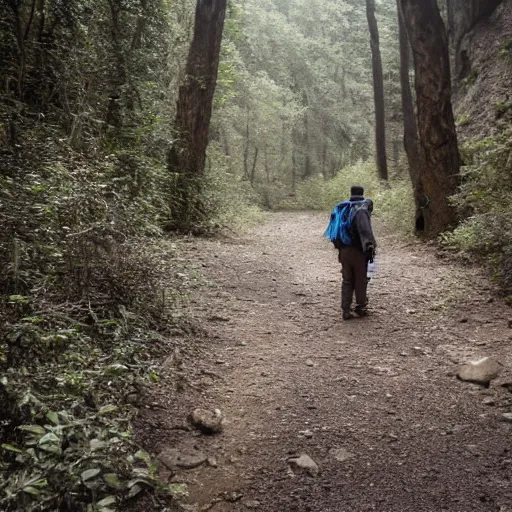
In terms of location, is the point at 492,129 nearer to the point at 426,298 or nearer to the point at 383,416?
the point at 426,298

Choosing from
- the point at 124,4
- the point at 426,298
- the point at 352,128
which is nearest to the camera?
the point at 426,298

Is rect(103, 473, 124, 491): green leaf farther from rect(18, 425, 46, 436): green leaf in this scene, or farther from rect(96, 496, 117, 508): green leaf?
rect(18, 425, 46, 436): green leaf

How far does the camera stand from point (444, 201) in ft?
34.3

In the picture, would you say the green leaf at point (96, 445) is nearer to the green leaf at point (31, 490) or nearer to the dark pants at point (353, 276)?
the green leaf at point (31, 490)

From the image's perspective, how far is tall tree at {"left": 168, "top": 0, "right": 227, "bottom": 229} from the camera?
12.1 metres

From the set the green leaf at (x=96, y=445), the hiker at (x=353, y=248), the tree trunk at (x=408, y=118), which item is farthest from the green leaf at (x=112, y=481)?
the tree trunk at (x=408, y=118)

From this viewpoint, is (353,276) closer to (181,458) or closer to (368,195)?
(181,458)

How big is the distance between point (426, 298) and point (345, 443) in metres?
4.06

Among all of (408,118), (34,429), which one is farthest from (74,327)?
(408,118)

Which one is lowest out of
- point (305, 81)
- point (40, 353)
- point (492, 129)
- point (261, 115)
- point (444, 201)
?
point (40, 353)

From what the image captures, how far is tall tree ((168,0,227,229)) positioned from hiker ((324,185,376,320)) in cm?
610

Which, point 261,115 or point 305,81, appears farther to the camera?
point 305,81

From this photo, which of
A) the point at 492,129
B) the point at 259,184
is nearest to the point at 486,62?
the point at 492,129

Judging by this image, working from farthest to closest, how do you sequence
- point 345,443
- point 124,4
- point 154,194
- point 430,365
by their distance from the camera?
point 124,4
point 154,194
point 430,365
point 345,443
